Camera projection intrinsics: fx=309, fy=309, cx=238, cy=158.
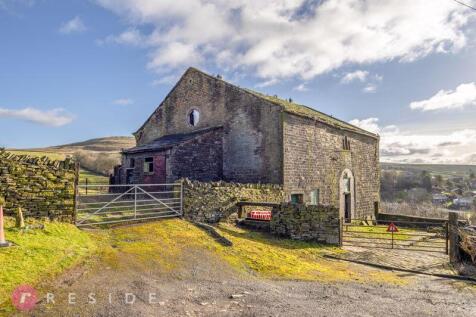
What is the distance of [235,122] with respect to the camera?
789 inches

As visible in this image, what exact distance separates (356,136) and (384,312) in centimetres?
2125

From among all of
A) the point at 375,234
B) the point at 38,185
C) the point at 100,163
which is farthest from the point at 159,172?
the point at 100,163

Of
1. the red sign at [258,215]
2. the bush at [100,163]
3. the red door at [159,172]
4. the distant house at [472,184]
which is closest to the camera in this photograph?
the red sign at [258,215]

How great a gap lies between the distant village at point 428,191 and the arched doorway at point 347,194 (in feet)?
160

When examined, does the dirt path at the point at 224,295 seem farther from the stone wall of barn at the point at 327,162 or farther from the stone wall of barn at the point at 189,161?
the stone wall of barn at the point at 189,161

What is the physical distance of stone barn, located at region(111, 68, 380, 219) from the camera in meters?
18.5

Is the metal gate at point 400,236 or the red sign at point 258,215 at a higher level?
the red sign at point 258,215

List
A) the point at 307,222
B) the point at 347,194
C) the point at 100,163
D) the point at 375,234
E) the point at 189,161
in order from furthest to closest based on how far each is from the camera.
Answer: the point at 100,163 → the point at 347,194 → the point at 189,161 → the point at 375,234 → the point at 307,222

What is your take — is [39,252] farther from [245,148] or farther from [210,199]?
[245,148]

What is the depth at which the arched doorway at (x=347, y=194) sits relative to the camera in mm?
23016

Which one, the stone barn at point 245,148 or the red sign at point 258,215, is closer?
the red sign at point 258,215

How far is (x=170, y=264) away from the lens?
321 inches

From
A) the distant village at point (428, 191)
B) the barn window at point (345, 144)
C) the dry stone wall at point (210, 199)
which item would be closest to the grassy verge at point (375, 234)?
the dry stone wall at point (210, 199)

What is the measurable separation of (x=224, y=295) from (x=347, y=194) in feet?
63.3
